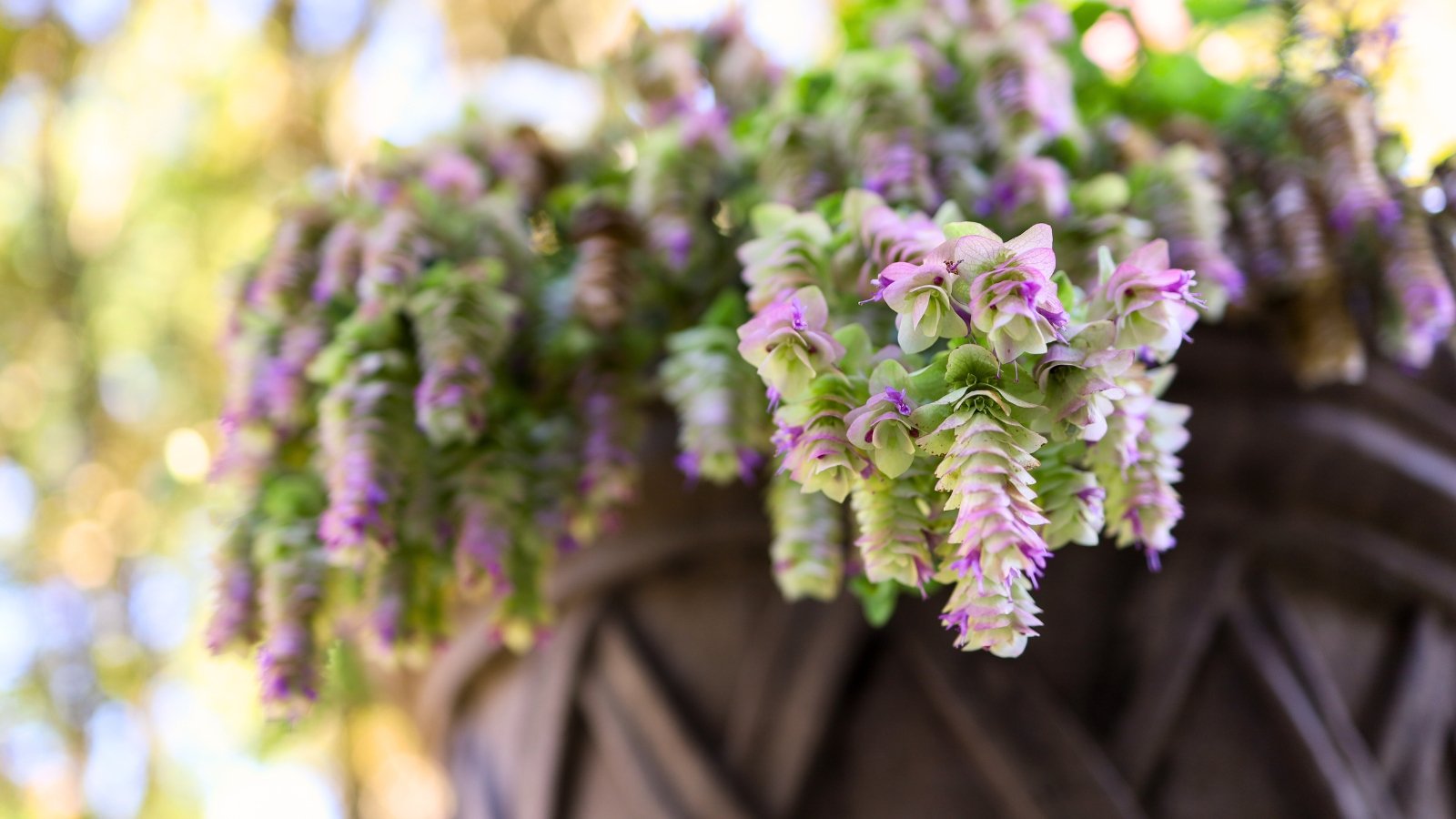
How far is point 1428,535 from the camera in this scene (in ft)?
2.37

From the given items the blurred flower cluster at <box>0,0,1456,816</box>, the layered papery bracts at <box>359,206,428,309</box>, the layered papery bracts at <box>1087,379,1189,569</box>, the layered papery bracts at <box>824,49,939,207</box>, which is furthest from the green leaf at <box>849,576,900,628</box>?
the layered papery bracts at <box>359,206,428,309</box>

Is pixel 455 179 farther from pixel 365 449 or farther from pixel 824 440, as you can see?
pixel 824 440

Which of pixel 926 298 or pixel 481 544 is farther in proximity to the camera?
pixel 481 544

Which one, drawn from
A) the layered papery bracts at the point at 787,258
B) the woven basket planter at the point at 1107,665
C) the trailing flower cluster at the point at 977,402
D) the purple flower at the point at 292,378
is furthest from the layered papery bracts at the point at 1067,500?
the purple flower at the point at 292,378

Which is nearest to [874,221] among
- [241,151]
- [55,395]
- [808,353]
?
[808,353]

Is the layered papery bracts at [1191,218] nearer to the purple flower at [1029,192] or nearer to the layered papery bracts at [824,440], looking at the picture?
the purple flower at [1029,192]

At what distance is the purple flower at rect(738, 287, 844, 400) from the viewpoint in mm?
379

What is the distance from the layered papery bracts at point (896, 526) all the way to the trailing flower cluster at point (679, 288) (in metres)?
0.09

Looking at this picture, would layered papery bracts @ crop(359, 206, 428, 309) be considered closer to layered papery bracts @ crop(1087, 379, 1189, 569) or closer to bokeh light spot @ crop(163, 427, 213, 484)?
layered papery bracts @ crop(1087, 379, 1189, 569)

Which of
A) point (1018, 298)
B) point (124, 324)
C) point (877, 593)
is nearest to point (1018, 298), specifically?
point (1018, 298)

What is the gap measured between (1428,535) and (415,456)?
69 cm

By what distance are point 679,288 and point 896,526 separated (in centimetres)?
34

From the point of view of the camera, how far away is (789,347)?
0.38m

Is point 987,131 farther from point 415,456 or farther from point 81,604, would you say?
point 81,604
